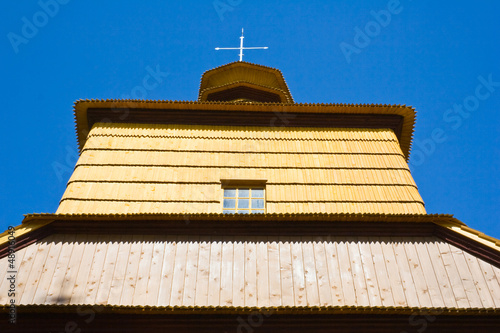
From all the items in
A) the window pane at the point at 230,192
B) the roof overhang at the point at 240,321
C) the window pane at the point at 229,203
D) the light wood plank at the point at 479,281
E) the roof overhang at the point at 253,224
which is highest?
the window pane at the point at 230,192

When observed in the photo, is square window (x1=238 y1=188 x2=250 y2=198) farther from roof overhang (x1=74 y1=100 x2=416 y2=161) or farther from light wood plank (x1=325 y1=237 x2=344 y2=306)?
light wood plank (x1=325 y1=237 x2=344 y2=306)

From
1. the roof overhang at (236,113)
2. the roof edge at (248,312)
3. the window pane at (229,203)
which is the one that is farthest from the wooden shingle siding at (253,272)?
the roof overhang at (236,113)

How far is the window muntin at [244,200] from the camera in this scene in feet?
41.8

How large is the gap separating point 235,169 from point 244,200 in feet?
3.25

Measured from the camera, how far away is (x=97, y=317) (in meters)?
8.45

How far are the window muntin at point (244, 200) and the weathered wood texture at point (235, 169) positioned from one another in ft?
0.84

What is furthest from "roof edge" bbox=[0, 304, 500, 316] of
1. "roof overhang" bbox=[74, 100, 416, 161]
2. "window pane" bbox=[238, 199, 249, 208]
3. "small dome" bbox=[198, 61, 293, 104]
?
"small dome" bbox=[198, 61, 293, 104]

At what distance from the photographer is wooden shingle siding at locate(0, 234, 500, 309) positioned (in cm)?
916

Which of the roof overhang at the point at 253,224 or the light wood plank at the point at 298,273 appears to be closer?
the light wood plank at the point at 298,273

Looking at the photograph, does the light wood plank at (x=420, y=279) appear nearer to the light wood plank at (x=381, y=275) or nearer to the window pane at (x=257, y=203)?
the light wood plank at (x=381, y=275)

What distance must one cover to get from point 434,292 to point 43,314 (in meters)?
6.90

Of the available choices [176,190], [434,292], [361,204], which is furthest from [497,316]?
[176,190]

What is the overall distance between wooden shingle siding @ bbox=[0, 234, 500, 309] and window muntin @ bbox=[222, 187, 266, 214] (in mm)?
2171

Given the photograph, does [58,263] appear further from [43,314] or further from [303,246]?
[303,246]
